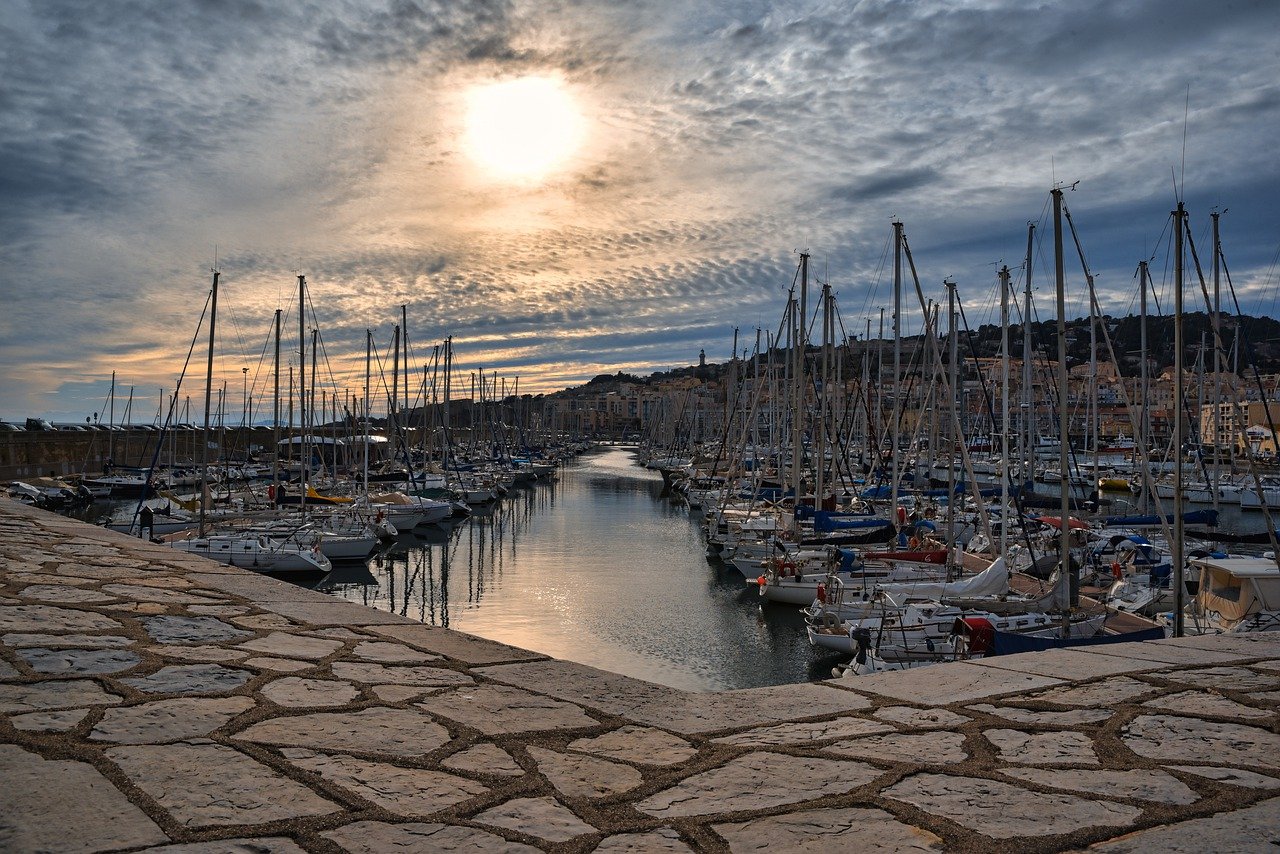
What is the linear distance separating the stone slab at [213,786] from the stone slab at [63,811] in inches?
3.6

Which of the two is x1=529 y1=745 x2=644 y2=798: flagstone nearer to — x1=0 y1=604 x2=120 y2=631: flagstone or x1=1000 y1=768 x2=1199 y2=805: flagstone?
x1=1000 y1=768 x2=1199 y2=805: flagstone

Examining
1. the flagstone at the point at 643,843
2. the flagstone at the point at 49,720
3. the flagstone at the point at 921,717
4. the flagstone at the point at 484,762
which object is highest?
the flagstone at the point at 49,720

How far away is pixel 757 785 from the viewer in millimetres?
2871

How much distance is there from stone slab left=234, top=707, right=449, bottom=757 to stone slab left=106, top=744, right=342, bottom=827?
197 millimetres

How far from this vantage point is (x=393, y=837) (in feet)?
7.84

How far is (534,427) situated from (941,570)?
12197 cm

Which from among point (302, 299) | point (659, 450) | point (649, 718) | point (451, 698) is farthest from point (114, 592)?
point (659, 450)

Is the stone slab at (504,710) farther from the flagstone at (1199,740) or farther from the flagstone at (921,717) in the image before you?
the flagstone at (1199,740)

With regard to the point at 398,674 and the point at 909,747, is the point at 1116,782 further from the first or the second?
the point at 398,674

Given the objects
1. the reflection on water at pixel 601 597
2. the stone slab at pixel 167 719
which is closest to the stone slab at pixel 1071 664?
the stone slab at pixel 167 719

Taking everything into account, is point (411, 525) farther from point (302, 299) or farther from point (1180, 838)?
point (1180, 838)

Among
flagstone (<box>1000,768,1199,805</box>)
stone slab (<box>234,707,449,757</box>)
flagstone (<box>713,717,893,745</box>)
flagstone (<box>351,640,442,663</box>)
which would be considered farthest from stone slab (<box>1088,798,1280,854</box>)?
flagstone (<box>351,640,442,663</box>)

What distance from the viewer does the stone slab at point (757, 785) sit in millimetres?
2701

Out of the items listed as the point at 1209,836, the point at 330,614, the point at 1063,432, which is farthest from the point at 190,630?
the point at 1063,432
